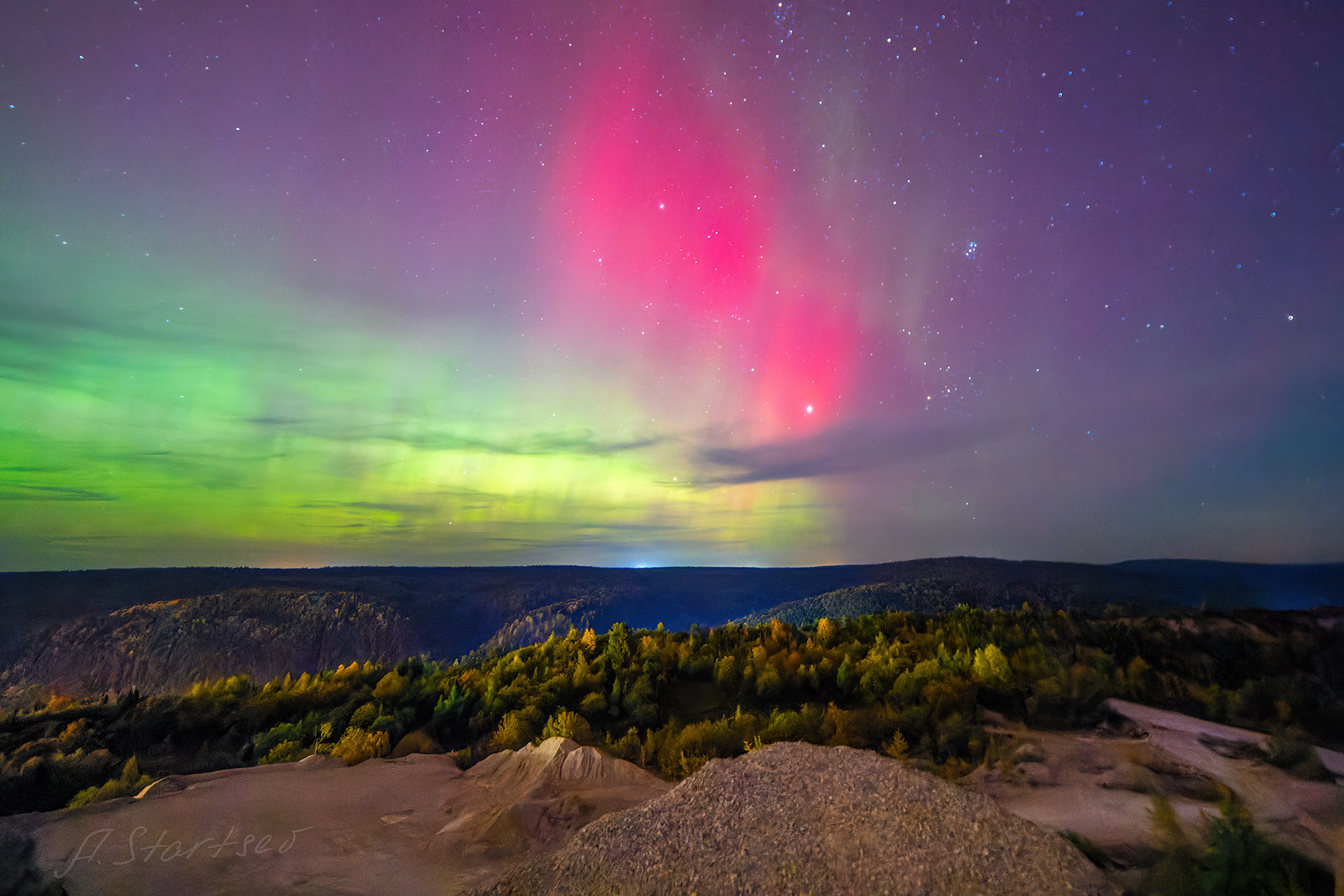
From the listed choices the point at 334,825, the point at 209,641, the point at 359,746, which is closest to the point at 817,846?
the point at 334,825

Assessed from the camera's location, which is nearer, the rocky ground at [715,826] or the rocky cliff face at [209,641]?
the rocky ground at [715,826]

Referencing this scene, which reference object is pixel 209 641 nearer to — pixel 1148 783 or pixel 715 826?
pixel 715 826

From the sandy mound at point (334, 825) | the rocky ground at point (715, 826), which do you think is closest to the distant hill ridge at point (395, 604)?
the sandy mound at point (334, 825)

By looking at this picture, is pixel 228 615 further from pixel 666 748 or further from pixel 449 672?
pixel 666 748

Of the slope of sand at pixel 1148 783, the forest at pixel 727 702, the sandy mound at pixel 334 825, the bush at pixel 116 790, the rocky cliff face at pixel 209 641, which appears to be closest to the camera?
the slope of sand at pixel 1148 783

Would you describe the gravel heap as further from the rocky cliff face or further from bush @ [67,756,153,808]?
the rocky cliff face

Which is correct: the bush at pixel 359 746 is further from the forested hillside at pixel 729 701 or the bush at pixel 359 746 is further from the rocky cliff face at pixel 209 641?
the rocky cliff face at pixel 209 641
